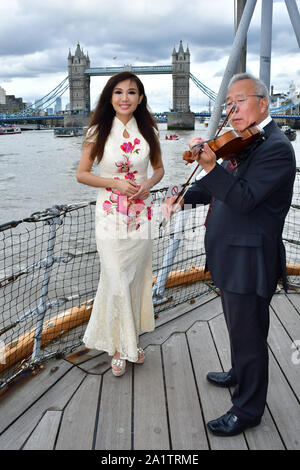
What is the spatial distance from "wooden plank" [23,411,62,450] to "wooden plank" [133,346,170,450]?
34 cm

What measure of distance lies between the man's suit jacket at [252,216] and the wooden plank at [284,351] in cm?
73

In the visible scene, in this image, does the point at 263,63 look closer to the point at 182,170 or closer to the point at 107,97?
the point at 107,97

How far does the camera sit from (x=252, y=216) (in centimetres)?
158

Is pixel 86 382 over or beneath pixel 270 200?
beneath

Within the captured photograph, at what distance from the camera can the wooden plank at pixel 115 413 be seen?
5.71 ft

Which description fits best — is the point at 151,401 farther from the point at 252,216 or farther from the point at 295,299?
the point at 295,299

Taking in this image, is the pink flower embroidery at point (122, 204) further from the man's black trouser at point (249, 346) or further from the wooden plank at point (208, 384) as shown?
the wooden plank at point (208, 384)

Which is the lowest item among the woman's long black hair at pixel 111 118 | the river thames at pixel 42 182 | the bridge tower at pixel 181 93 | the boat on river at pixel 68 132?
the river thames at pixel 42 182

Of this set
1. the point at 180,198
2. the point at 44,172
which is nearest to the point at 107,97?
the point at 180,198

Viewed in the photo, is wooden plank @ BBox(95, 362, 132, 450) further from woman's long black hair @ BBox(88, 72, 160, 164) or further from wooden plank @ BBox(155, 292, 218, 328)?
woman's long black hair @ BBox(88, 72, 160, 164)

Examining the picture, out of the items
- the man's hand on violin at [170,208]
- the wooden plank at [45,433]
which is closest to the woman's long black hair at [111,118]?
the man's hand on violin at [170,208]

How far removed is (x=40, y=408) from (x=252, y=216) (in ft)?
4.14
